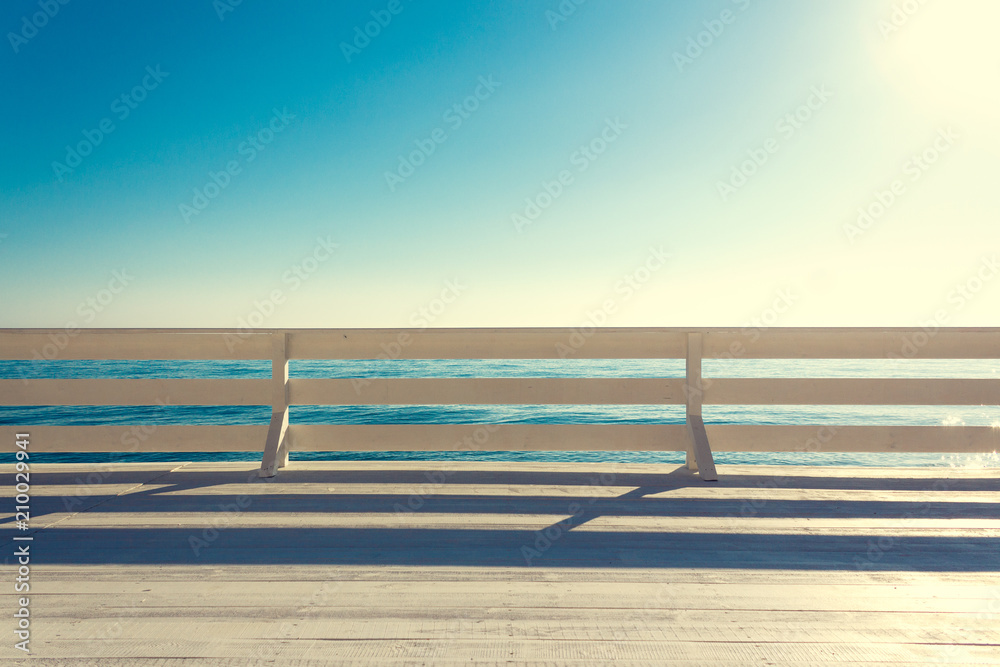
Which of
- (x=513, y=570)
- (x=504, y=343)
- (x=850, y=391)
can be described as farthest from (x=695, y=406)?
(x=513, y=570)

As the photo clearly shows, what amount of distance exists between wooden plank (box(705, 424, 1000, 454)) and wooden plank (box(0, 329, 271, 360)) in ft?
8.83

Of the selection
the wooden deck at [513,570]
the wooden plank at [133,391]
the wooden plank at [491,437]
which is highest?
the wooden plank at [133,391]

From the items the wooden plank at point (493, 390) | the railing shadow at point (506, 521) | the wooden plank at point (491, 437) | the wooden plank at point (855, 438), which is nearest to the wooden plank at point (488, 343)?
the wooden plank at point (493, 390)

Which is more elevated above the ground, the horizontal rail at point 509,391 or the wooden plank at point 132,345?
the wooden plank at point 132,345

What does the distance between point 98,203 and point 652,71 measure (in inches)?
328

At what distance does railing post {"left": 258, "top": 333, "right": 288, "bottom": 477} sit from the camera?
107 inches

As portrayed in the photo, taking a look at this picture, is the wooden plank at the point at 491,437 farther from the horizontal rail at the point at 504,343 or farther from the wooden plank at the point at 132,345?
the wooden plank at the point at 132,345

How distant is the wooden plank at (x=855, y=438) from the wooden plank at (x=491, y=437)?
0.99 ft

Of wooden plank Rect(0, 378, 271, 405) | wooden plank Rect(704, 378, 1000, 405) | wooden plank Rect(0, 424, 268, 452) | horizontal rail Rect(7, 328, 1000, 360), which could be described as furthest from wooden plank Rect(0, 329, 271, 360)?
wooden plank Rect(704, 378, 1000, 405)

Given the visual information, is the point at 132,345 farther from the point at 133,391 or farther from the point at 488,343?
the point at 488,343

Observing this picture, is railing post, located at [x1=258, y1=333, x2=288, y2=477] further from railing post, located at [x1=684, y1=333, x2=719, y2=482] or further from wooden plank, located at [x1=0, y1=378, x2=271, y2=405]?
railing post, located at [x1=684, y1=333, x2=719, y2=482]

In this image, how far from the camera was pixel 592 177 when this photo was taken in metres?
7.11

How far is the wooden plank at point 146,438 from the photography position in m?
2.69

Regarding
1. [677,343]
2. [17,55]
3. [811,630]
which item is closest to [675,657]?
[811,630]
